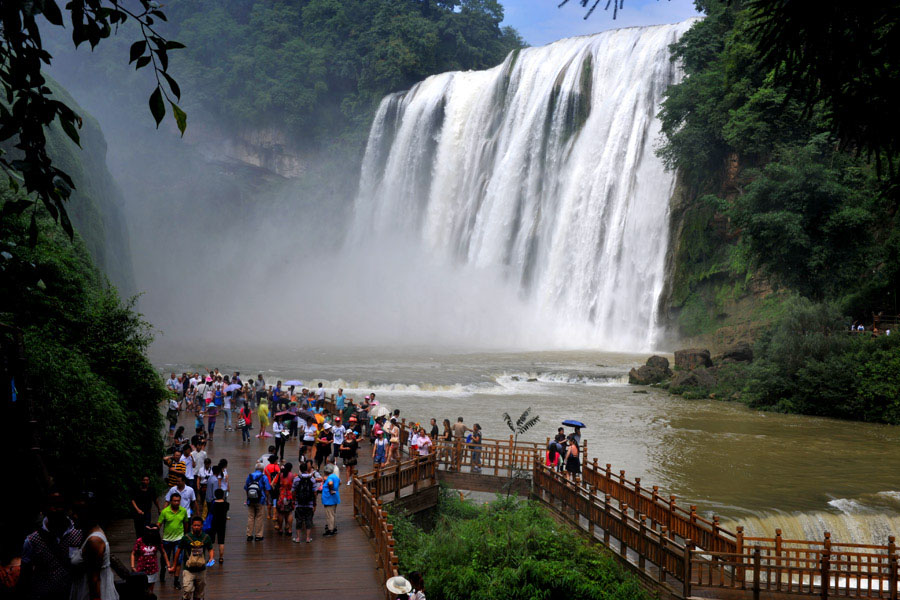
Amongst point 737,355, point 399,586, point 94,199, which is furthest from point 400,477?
point 94,199

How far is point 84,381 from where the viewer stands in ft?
37.6

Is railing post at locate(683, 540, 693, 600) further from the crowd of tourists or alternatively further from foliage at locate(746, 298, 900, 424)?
foliage at locate(746, 298, 900, 424)

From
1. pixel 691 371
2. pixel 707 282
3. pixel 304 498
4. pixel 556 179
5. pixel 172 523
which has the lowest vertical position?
pixel 304 498

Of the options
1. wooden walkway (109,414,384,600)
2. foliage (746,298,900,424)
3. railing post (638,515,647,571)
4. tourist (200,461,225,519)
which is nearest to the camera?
wooden walkway (109,414,384,600)

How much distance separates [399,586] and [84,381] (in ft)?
22.0

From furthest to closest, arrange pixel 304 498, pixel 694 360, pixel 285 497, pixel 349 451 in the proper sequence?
1. pixel 694 360
2. pixel 349 451
3. pixel 285 497
4. pixel 304 498

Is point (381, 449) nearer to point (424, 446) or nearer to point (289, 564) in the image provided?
point (424, 446)

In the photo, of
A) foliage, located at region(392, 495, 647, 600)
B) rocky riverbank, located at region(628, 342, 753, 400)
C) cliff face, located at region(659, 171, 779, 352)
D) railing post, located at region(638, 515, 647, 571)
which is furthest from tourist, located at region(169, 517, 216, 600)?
cliff face, located at region(659, 171, 779, 352)

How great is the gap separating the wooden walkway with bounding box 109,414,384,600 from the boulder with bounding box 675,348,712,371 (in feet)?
69.8

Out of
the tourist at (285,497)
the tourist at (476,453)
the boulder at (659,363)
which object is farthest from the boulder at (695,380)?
the tourist at (285,497)

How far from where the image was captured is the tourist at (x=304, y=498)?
35.8 ft

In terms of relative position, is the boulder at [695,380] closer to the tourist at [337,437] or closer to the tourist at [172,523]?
the tourist at [337,437]

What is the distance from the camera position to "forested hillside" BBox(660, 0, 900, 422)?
80.8 feet

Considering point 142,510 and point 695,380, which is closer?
point 142,510
